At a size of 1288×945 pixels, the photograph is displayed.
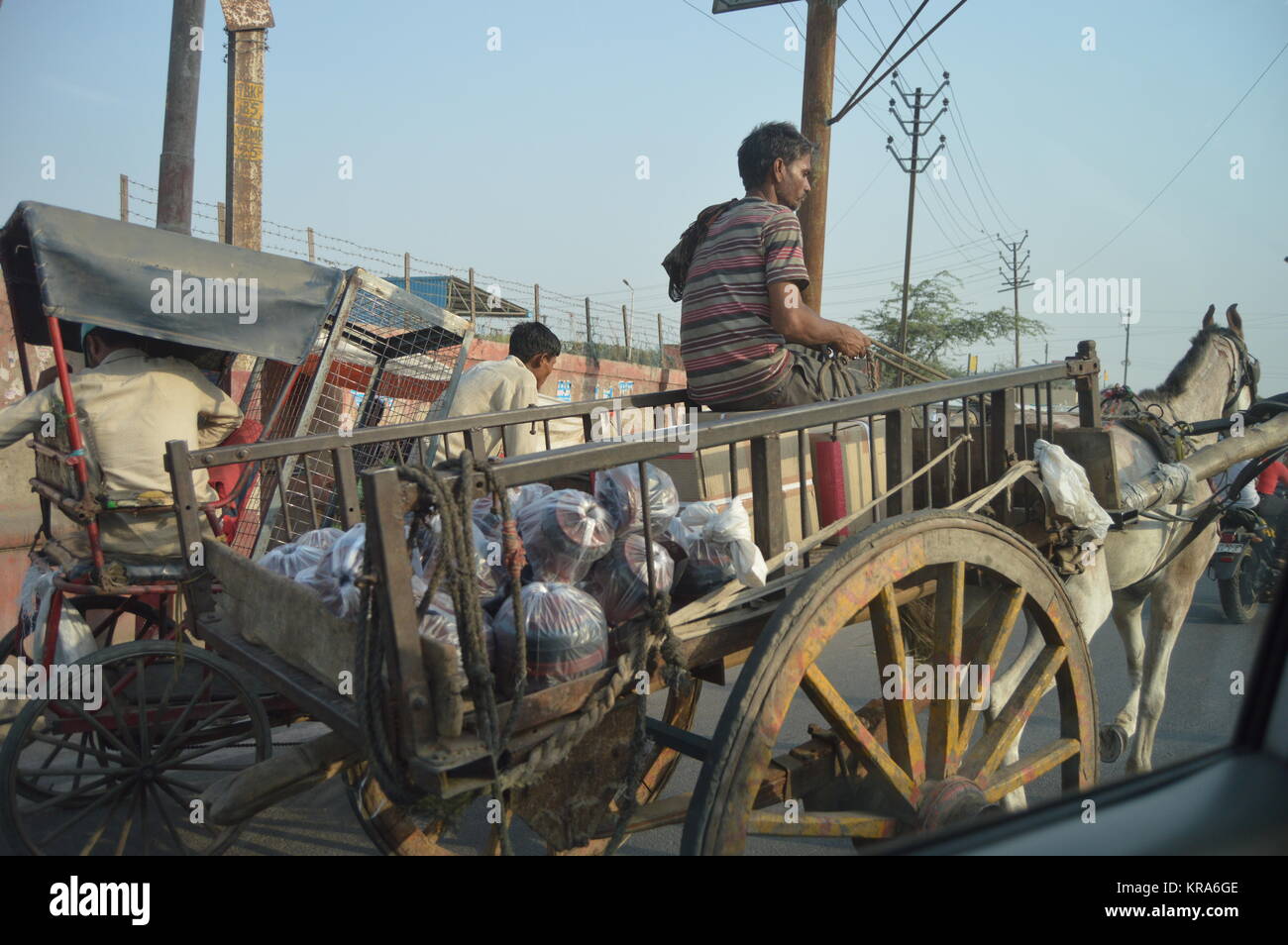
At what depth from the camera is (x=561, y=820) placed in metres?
1.90

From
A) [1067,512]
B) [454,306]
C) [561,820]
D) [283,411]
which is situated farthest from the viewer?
[454,306]

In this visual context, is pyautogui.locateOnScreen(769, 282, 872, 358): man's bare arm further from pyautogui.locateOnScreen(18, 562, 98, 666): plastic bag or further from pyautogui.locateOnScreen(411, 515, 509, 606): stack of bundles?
pyautogui.locateOnScreen(18, 562, 98, 666): plastic bag

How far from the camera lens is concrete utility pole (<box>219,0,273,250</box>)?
8.85 metres

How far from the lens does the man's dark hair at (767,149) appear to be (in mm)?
3240

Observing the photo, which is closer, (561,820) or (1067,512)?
(561,820)

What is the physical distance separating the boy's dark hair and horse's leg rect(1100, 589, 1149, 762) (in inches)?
134

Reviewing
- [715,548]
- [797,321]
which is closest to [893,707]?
[715,548]

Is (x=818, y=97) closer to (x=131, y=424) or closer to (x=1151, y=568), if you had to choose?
(x=1151, y=568)

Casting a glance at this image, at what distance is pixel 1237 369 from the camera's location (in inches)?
192

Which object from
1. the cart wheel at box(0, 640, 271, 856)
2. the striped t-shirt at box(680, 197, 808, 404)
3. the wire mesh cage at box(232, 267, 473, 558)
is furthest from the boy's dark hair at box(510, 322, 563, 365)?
the cart wheel at box(0, 640, 271, 856)

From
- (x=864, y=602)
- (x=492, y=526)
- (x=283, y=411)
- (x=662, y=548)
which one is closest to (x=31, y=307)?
(x=283, y=411)
